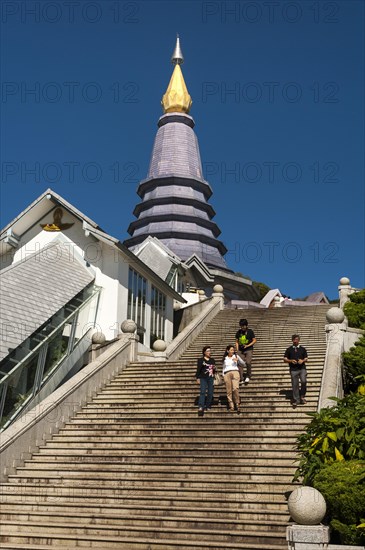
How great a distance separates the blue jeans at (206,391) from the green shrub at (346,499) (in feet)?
16.6

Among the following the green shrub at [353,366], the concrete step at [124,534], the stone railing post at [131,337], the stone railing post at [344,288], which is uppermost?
the stone railing post at [344,288]

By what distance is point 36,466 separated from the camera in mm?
13398

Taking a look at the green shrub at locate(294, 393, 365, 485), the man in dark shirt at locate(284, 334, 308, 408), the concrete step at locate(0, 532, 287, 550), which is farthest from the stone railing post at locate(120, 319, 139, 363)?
the green shrub at locate(294, 393, 365, 485)

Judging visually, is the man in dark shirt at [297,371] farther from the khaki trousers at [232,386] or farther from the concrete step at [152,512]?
the concrete step at [152,512]

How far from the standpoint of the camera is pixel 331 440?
10.5 m

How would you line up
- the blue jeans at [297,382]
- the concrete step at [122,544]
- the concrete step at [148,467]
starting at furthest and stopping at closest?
the blue jeans at [297,382]
the concrete step at [148,467]
the concrete step at [122,544]

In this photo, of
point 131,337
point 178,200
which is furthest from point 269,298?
point 131,337

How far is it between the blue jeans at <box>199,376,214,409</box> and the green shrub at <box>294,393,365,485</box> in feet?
11.3

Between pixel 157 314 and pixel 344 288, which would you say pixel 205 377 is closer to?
pixel 157 314

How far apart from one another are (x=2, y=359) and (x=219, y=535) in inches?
302

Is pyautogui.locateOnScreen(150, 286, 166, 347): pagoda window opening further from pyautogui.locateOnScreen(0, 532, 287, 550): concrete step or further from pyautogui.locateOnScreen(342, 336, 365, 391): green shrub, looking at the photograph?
pyautogui.locateOnScreen(0, 532, 287, 550): concrete step

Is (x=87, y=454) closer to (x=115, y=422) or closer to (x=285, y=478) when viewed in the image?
(x=115, y=422)

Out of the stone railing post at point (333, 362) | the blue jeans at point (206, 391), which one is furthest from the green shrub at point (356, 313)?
the blue jeans at point (206, 391)

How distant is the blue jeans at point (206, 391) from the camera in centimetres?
1432
